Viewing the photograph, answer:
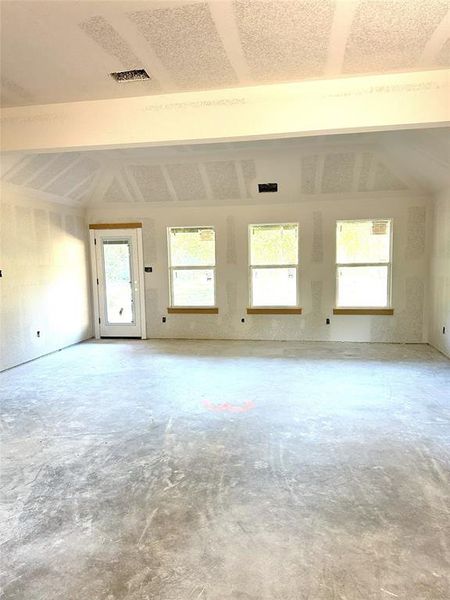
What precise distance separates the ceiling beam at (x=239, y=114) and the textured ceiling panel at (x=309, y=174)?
2.48m

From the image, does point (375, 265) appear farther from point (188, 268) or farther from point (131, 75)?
point (131, 75)

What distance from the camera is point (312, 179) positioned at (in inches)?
234

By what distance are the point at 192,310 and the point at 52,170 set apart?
10.4 ft

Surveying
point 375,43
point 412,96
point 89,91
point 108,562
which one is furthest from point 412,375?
point 89,91

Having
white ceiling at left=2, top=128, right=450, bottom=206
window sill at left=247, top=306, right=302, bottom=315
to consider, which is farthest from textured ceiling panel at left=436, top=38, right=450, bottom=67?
window sill at left=247, top=306, right=302, bottom=315

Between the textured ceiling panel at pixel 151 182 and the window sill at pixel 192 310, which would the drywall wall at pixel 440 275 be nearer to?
the window sill at pixel 192 310

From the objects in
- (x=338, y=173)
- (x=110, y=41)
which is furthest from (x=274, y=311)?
(x=110, y=41)

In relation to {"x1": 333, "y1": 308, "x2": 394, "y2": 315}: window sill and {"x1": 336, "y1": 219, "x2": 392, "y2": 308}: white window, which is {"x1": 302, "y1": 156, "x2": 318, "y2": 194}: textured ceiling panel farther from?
{"x1": 333, "y1": 308, "x2": 394, "y2": 315}: window sill

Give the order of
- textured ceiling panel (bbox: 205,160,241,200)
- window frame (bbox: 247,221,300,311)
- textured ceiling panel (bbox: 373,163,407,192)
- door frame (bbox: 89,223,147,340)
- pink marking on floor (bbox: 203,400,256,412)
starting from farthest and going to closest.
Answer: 1. door frame (bbox: 89,223,147,340)
2. window frame (bbox: 247,221,300,311)
3. textured ceiling panel (bbox: 205,160,241,200)
4. textured ceiling panel (bbox: 373,163,407,192)
5. pink marking on floor (bbox: 203,400,256,412)

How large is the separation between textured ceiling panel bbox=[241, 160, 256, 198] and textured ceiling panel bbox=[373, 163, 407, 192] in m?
1.84

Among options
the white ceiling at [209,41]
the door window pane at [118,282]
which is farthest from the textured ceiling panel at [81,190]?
the white ceiling at [209,41]

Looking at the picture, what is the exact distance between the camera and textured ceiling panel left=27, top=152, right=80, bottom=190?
5.20 metres

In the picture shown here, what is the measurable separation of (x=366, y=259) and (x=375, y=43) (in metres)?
4.27

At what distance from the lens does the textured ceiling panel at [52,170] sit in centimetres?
520
